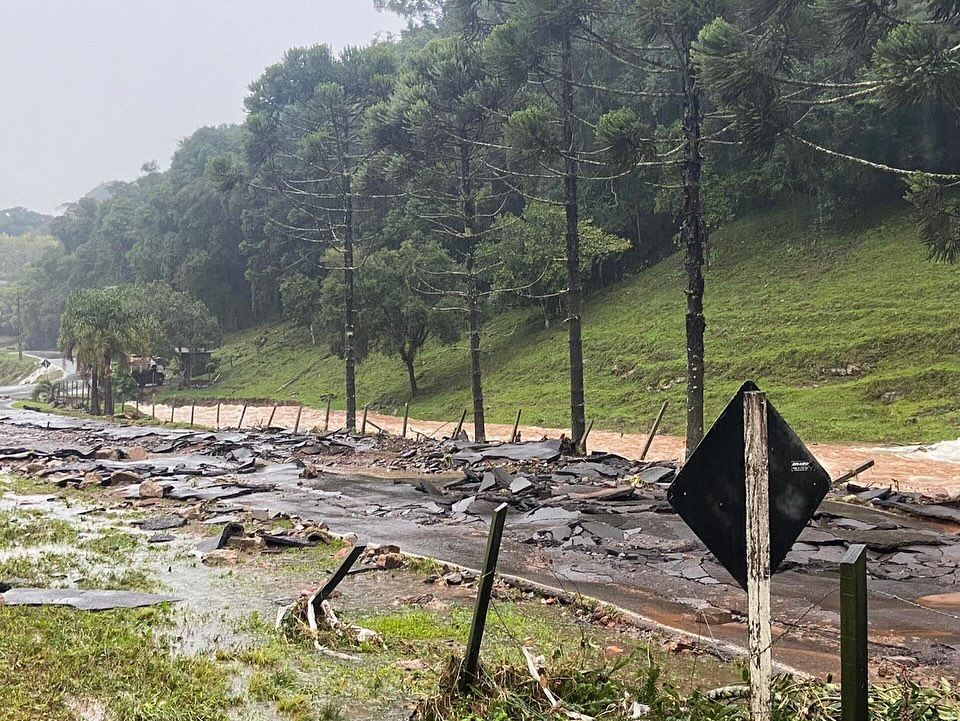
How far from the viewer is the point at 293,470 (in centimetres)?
2419

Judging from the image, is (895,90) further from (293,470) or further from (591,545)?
(293,470)

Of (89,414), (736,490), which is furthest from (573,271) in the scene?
(89,414)

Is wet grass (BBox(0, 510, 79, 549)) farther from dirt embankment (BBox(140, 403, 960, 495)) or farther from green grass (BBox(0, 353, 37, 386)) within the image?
green grass (BBox(0, 353, 37, 386))

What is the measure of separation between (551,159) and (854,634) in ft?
66.0

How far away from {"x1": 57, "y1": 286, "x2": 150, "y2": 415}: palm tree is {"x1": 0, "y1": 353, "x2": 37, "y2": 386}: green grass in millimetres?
52155

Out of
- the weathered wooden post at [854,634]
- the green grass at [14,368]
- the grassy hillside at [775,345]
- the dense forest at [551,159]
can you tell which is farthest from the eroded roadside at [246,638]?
the green grass at [14,368]

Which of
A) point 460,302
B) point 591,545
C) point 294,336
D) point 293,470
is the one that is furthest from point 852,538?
point 294,336

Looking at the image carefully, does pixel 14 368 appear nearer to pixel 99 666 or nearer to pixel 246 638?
pixel 246 638

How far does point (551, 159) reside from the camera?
2295 centimetres

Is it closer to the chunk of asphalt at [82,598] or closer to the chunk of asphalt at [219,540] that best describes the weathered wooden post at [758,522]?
the chunk of asphalt at [82,598]

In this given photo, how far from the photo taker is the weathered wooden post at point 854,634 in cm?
402

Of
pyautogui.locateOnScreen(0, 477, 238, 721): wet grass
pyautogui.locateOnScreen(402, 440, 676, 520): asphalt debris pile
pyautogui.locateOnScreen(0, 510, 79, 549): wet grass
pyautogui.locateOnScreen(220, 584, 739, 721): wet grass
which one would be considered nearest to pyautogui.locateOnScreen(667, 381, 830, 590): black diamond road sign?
pyautogui.locateOnScreen(220, 584, 739, 721): wet grass

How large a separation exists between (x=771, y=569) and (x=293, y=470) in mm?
21084

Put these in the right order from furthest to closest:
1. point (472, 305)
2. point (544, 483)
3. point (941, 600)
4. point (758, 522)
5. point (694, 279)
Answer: point (472, 305), point (544, 483), point (694, 279), point (941, 600), point (758, 522)
